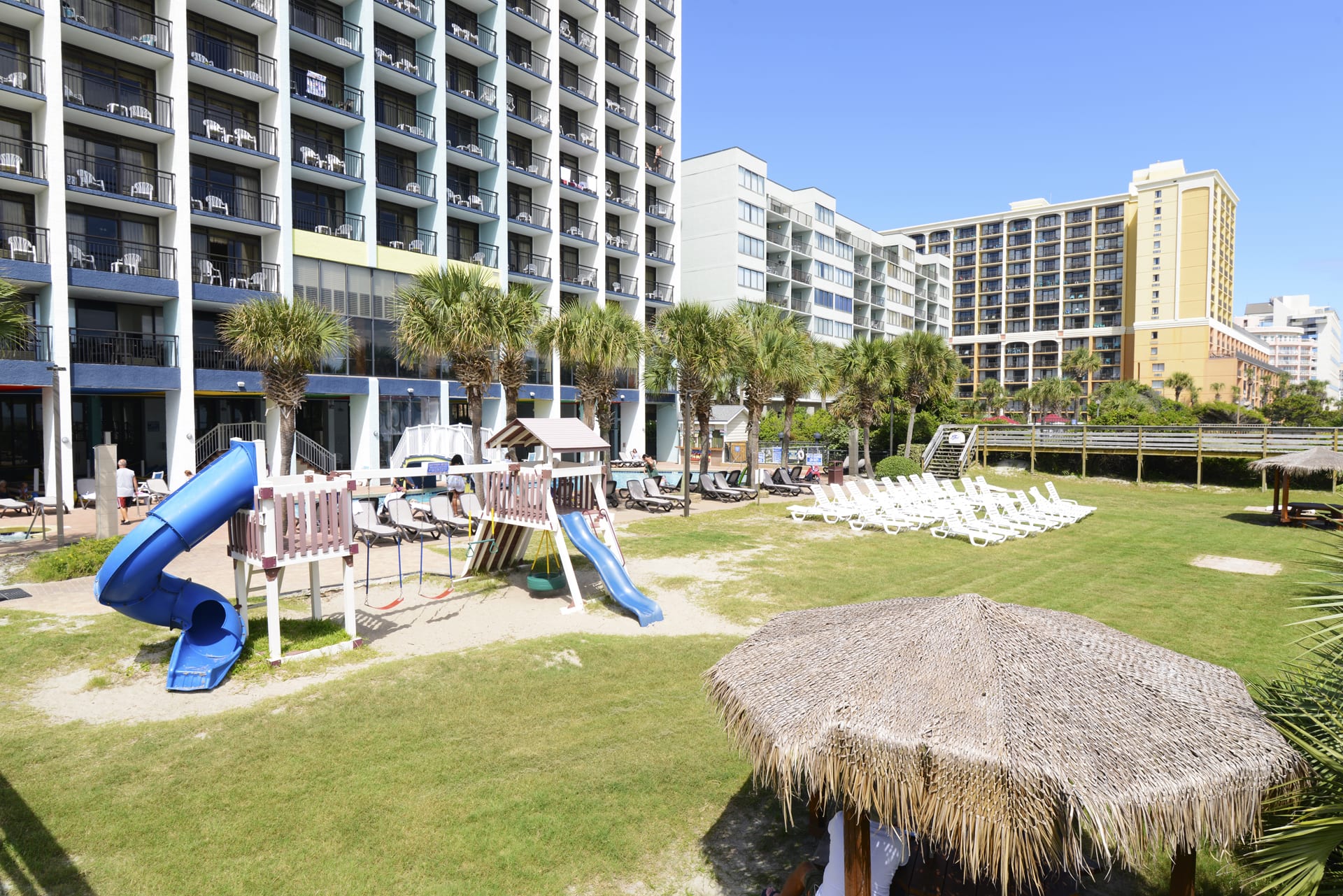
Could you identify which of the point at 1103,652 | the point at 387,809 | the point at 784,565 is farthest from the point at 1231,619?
the point at 387,809

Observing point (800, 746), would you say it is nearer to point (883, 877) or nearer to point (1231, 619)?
point (883, 877)

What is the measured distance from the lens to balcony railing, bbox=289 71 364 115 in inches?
1220

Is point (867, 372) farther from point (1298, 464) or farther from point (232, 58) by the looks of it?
point (232, 58)

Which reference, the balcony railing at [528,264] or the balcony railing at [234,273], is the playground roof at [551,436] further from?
the balcony railing at [528,264]

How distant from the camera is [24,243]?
78.3 ft

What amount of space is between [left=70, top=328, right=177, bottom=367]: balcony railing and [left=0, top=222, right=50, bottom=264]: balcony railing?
2.42 m

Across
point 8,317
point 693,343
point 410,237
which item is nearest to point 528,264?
point 410,237

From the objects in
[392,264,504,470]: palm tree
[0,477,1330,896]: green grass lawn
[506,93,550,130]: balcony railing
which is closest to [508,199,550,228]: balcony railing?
[506,93,550,130]: balcony railing

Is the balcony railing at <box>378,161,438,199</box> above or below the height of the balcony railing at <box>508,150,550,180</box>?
below

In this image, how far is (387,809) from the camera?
6277 millimetres

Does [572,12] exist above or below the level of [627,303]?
above

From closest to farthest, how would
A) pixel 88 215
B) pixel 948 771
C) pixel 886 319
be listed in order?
1. pixel 948 771
2. pixel 88 215
3. pixel 886 319

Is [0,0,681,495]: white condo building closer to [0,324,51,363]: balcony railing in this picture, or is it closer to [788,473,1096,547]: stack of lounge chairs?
[0,324,51,363]: balcony railing

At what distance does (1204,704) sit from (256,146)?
3426 cm
